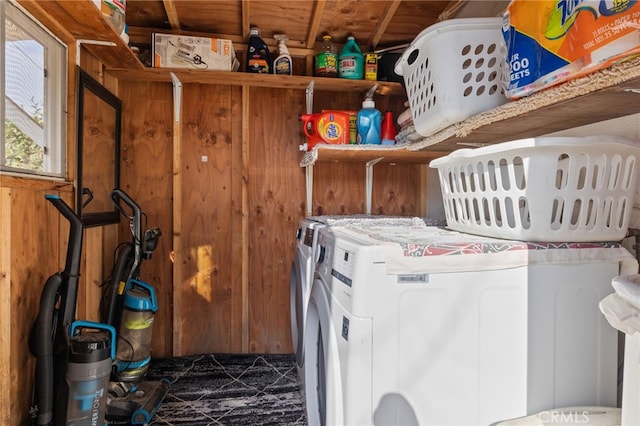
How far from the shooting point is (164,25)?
236 cm

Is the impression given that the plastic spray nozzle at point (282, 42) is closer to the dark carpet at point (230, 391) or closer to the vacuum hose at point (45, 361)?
the vacuum hose at point (45, 361)

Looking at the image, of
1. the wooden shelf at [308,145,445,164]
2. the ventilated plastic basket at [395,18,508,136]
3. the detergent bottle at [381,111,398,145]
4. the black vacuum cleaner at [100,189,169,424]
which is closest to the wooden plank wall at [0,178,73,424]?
the black vacuum cleaner at [100,189,169,424]

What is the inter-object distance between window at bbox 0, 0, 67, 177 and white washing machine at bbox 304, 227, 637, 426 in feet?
4.69

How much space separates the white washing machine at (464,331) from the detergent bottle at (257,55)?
1711 millimetres

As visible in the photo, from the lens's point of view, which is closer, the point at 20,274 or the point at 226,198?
the point at 20,274

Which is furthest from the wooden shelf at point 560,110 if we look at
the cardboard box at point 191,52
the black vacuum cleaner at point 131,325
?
the black vacuum cleaner at point 131,325

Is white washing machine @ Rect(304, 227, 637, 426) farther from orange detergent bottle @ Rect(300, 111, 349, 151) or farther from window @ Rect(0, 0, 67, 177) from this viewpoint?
window @ Rect(0, 0, 67, 177)

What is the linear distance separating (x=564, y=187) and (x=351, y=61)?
5.78ft

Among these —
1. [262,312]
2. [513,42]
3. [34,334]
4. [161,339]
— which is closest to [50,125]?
[34,334]

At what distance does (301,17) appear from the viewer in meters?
2.25

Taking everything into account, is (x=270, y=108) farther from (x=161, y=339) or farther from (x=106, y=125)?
(x=161, y=339)

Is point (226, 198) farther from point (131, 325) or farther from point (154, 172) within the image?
point (131, 325)

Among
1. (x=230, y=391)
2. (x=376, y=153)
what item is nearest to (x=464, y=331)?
(x=376, y=153)

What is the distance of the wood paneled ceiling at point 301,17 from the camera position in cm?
208
